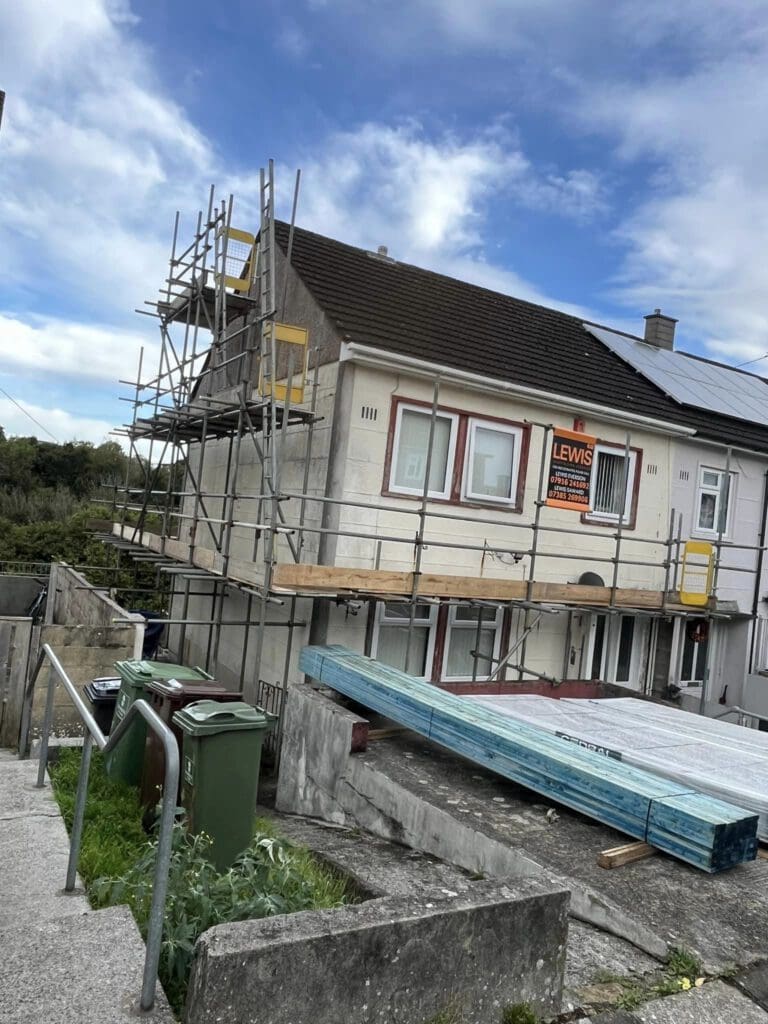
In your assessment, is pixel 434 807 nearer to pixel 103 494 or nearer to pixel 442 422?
pixel 442 422

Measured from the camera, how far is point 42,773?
5.16 m

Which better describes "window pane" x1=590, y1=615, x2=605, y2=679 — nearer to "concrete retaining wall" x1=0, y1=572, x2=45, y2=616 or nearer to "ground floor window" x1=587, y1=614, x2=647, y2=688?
"ground floor window" x1=587, y1=614, x2=647, y2=688

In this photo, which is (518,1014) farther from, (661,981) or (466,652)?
(466,652)

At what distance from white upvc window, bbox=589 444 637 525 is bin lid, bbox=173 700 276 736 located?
28.0ft

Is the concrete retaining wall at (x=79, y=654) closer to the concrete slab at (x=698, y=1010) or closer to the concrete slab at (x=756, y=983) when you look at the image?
the concrete slab at (x=698, y=1010)

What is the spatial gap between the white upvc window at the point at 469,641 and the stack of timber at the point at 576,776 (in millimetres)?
3688

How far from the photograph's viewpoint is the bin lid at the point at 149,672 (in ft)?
20.8

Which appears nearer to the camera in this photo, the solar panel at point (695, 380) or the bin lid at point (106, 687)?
the bin lid at point (106, 687)

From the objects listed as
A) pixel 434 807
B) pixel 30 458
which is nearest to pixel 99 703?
pixel 434 807

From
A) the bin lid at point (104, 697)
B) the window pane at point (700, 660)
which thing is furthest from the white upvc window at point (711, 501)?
the bin lid at point (104, 697)

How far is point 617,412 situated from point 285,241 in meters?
6.31

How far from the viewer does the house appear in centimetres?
1036

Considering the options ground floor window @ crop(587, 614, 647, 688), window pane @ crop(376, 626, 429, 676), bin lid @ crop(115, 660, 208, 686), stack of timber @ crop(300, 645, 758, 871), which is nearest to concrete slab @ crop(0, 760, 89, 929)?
bin lid @ crop(115, 660, 208, 686)

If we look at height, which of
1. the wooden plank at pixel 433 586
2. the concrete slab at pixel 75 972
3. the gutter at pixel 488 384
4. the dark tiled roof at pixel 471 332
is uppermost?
the dark tiled roof at pixel 471 332
